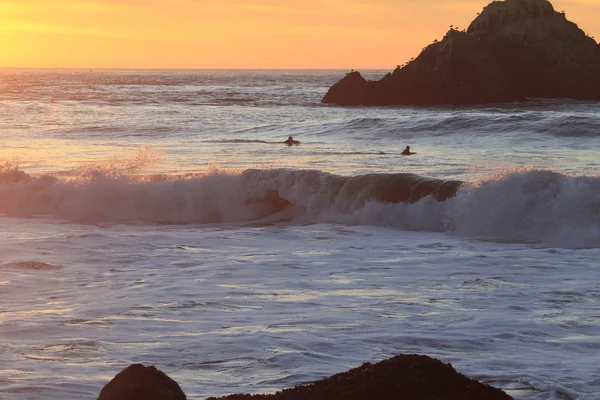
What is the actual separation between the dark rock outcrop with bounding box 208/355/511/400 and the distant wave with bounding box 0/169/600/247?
947 centimetres

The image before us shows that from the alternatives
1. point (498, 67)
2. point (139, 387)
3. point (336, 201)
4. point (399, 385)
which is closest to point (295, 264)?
point (336, 201)

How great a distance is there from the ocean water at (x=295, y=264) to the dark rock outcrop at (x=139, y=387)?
1967 millimetres

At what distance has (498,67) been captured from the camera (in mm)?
57625

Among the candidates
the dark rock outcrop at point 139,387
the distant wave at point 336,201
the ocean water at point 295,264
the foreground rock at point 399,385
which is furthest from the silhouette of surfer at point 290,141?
the dark rock outcrop at point 139,387

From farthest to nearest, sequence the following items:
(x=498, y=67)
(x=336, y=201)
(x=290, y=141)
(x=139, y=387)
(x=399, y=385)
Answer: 1. (x=498, y=67)
2. (x=290, y=141)
3. (x=336, y=201)
4. (x=399, y=385)
5. (x=139, y=387)

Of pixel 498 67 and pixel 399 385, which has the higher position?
pixel 498 67

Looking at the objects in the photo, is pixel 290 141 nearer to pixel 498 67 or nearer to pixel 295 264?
pixel 295 264

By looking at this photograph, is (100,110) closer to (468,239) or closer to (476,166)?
(476,166)

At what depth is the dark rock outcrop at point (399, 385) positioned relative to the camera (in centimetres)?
482

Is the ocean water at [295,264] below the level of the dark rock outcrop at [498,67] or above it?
below

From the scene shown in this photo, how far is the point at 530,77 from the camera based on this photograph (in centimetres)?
5831

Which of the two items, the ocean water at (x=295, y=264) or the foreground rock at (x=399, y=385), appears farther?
the ocean water at (x=295, y=264)

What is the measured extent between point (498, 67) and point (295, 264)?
4820cm

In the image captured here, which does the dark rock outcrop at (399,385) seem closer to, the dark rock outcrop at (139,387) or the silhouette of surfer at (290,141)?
the dark rock outcrop at (139,387)
